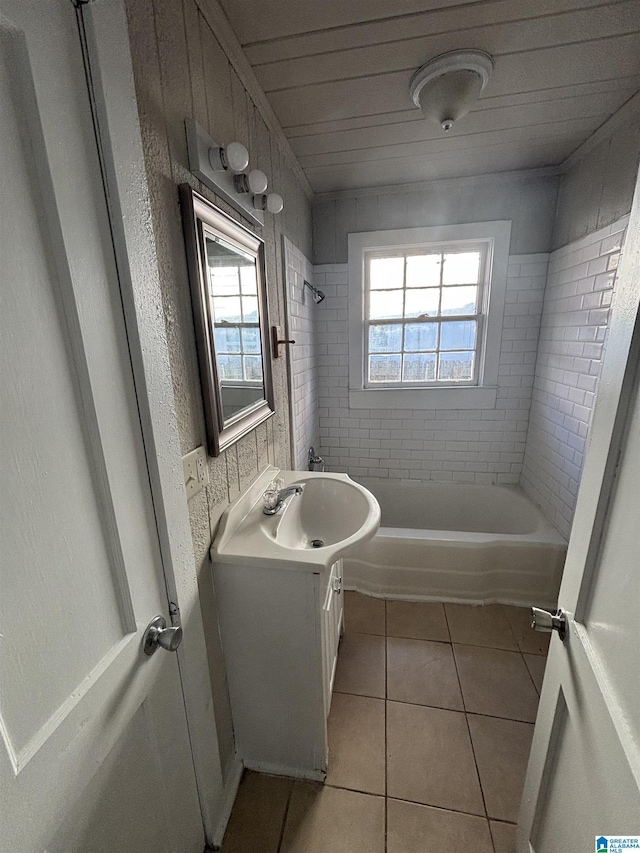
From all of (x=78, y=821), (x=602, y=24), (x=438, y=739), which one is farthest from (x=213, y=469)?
(x=602, y=24)

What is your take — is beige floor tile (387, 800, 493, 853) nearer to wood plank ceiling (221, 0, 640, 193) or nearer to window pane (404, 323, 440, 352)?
window pane (404, 323, 440, 352)

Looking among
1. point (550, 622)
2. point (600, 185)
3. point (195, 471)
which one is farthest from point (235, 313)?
point (600, 185)

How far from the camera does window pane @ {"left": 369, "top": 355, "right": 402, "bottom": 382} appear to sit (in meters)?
2.62

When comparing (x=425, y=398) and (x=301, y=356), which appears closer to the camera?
(x=301, y=356)

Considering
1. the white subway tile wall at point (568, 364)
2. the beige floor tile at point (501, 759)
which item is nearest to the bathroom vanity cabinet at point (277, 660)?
the beige floor tile at point (501, 759)

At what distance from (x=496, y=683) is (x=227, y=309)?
6.31 feet

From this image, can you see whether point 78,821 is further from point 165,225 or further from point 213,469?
point 165,225

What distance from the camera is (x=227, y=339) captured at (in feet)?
3.67

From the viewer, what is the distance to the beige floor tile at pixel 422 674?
4.82 ft

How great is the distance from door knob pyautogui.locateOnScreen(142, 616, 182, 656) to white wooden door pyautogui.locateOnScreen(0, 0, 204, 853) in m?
0.02

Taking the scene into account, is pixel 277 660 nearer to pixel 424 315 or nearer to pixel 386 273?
pixel 424 315

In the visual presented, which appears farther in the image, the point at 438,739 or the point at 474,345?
the point at 474,345

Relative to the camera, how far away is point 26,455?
46 centimetres

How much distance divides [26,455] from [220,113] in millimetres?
1189
